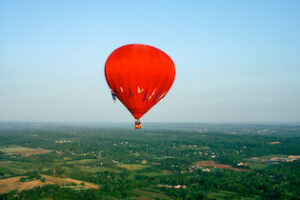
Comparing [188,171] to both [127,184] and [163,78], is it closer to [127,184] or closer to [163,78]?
[127,184]

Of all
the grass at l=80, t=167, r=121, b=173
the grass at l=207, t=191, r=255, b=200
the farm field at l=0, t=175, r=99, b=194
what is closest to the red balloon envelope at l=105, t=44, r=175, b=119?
the grass at l=207, t=191, r=255, b=200

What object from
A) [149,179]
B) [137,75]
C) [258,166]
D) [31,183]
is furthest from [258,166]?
[137,75]

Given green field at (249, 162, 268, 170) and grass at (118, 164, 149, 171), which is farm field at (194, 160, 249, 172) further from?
grass at (118, 164, 149, 171)

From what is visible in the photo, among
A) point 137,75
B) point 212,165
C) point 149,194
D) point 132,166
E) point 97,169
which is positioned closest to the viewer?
point 137,75

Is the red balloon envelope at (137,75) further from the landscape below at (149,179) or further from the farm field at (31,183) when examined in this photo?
the farm field at (31,183)

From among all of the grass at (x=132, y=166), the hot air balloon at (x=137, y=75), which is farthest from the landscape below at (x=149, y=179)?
the hot air balloon at (x=137, y=75)

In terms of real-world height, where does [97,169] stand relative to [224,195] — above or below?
above

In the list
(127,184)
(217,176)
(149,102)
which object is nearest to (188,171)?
(217,176)

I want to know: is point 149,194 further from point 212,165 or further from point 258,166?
point 258,166

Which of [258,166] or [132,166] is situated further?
[132,166]
